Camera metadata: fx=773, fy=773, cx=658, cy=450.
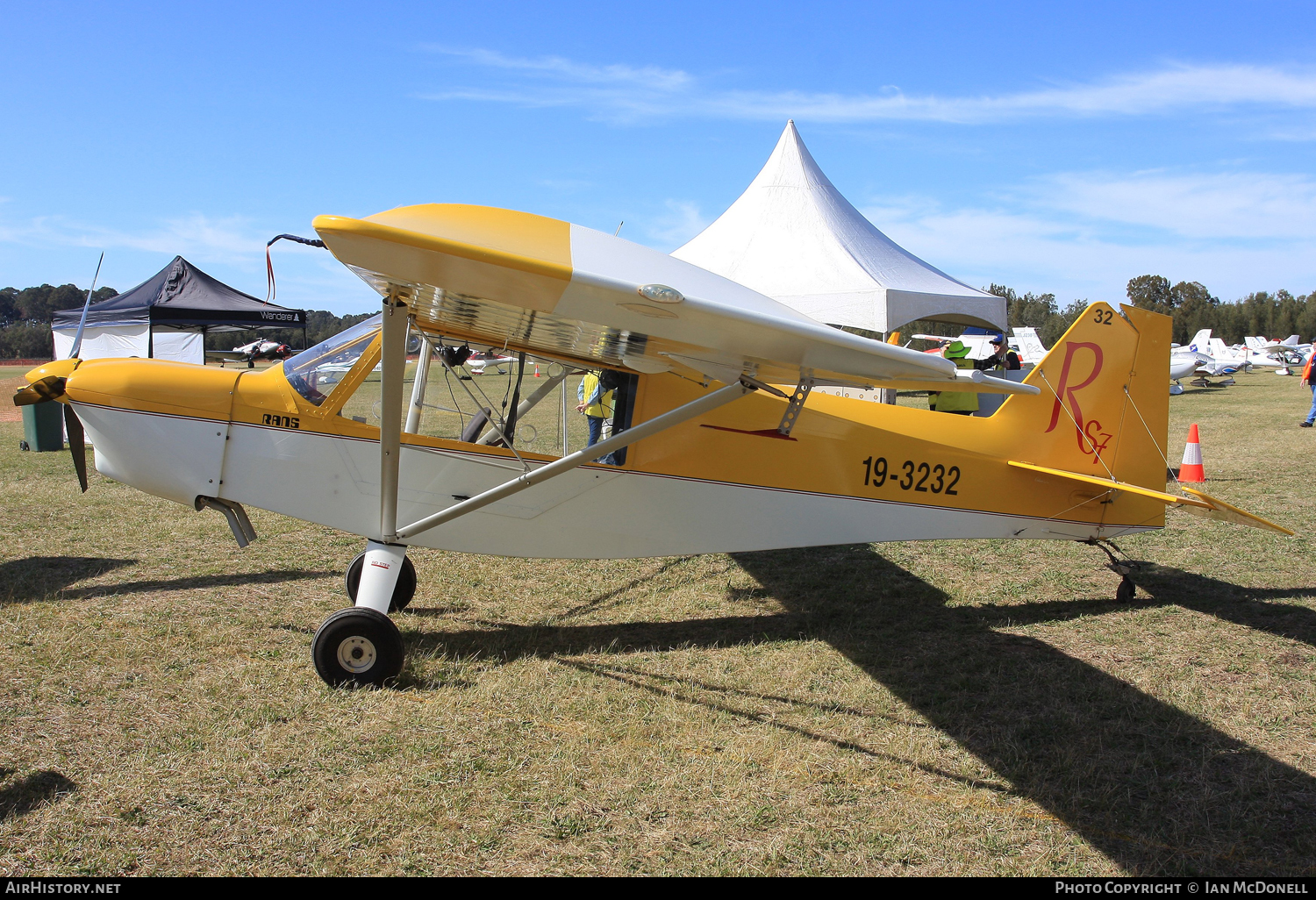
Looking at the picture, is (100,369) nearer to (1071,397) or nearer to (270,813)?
(270,813)

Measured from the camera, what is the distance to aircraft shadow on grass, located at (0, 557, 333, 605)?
5.58 metres

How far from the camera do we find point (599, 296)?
284 centimetres

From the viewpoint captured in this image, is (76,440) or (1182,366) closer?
(76,440)

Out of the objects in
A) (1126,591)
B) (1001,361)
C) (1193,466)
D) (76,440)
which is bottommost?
(1126,591)

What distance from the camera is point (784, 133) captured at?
14.7 metres

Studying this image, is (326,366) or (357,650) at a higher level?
(326,366)

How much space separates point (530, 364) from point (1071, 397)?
A: 3.97 m

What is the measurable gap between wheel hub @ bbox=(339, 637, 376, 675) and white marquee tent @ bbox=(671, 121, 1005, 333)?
28.6ft

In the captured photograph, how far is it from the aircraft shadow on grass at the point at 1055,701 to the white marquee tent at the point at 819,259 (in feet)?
18.4

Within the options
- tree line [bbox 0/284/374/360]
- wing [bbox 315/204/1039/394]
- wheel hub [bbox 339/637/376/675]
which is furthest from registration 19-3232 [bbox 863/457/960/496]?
tree line [bbox 0/284/374/360]

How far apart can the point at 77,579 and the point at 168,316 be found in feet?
33.2

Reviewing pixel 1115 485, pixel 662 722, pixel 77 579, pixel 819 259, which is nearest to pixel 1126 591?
pixel 1115 485

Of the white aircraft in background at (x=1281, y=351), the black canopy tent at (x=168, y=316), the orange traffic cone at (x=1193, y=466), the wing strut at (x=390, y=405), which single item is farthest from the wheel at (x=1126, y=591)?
the white aircraft in background at (x=1281, y=351)

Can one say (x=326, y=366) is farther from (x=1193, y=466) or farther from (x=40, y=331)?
(x=40, y=331)
